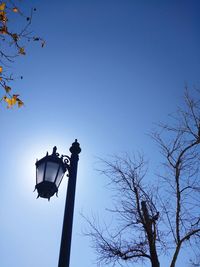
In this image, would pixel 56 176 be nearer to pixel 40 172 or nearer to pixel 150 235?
pixel 40 172

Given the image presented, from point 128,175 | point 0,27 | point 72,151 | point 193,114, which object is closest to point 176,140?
point 193,114

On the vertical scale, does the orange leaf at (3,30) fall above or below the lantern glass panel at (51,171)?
above

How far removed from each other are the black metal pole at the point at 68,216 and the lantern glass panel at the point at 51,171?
0.70ft

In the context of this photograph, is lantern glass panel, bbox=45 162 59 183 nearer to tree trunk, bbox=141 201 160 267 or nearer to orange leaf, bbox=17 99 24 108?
orange leaf, bbox=17 99 24 108

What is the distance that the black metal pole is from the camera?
3.09 m

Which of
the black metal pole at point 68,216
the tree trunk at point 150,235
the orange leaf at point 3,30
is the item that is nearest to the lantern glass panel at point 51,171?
the black metal pole at point 68,216

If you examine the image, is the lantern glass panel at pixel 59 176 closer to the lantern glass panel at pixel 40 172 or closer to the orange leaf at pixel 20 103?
the lantern glass panel at pixel 40 172

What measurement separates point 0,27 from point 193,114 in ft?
21.4

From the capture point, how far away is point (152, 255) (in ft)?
23.6

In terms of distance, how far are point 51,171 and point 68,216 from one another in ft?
2.58

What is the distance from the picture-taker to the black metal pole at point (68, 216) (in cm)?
309

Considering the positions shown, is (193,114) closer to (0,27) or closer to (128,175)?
(128,175)

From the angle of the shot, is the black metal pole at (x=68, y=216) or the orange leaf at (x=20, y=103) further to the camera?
the orange leaf at (x=20, y=103)

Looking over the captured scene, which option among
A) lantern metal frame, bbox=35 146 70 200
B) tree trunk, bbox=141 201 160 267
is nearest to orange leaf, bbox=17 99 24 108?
lantern metal frame, bbox=35 146 70 200
